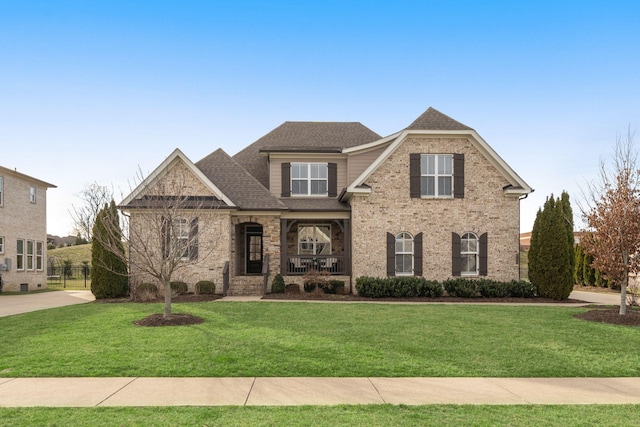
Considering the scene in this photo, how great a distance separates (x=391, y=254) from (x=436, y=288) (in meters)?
2.47

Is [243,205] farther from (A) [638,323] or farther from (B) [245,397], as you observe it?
(A) [638,323]

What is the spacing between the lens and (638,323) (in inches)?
448

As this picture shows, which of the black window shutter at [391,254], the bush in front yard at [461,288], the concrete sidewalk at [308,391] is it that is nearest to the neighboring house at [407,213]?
the black window shutter at [391,254]

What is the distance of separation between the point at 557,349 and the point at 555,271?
10.4 metres

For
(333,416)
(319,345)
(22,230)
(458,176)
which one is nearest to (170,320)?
(319,345)

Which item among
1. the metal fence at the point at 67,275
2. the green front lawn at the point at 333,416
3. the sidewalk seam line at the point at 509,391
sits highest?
the green front lawn at the point at 333,416

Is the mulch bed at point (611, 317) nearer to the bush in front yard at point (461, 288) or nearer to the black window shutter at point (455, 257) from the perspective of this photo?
the bush in front yard at point (461, 288)

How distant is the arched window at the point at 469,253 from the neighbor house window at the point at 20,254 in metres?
24.9

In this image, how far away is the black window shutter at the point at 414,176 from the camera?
18484 mm

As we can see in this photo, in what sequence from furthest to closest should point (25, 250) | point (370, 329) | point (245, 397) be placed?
1. point (25, 250)
2. point (370, 329)
3. point (245, 397)

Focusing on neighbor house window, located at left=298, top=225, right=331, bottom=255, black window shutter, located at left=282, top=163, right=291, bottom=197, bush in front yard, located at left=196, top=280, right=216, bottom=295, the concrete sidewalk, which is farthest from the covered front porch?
the concrete sidewalk

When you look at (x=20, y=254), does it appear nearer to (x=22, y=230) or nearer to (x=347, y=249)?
(x=22, y=230)

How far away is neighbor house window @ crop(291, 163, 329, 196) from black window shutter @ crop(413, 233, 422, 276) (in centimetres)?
544

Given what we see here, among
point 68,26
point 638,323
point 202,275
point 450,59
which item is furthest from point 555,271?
point 68,26
